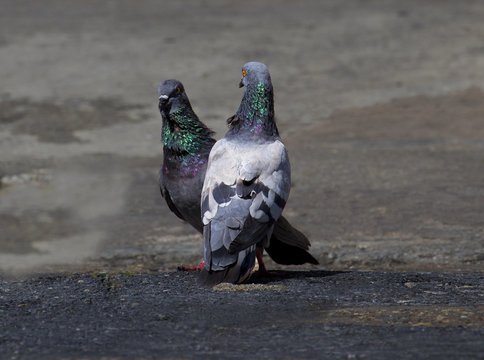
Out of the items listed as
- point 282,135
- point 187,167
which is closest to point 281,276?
point 187,167

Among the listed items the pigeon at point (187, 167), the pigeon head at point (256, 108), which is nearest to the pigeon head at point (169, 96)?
the pigeon at point (187, 167)

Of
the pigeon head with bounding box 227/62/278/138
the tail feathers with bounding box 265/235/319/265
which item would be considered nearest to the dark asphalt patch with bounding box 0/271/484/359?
the tail feathers with bounding box 265/235/319/265

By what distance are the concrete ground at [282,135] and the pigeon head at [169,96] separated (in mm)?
1229

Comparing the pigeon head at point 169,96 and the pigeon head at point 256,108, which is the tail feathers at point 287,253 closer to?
the pigeon head at point 256,108

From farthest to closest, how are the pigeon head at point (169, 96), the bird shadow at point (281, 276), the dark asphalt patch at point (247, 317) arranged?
the pigeon head at point (169, 96), the bird shadow at point (281, 276), the dark asphalt patch at point (247, 317)

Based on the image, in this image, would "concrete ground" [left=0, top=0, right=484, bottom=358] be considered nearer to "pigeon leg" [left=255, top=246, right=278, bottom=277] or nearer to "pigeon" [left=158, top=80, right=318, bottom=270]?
"pigeon leg" [left=255, top=246, right=278, bottom=277]

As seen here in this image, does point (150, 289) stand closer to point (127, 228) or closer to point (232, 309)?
point (232, 309)

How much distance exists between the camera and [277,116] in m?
12.9

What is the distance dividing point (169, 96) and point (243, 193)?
106 cm

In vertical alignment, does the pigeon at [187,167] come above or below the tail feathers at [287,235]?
above

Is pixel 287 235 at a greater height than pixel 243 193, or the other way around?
pixel 243 193

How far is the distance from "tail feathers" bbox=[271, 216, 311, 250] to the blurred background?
1.62 meters

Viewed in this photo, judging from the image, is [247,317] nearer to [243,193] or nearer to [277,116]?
[243,193]

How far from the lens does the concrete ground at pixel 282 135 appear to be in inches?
293
